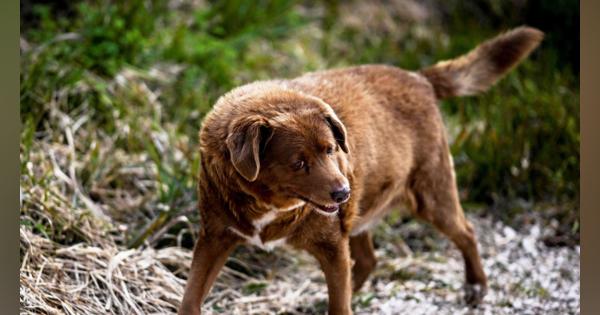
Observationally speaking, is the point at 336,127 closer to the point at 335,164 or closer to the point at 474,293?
the point at 335,164

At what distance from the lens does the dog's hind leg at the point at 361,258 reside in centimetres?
541

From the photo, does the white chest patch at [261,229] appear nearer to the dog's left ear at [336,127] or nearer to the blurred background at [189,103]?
the dog's left ear at [336,127]

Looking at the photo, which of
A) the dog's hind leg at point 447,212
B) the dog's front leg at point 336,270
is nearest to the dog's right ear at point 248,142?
the dog's front leg at point 336,270

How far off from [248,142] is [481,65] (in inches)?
87.9

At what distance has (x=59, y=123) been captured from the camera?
580 cm

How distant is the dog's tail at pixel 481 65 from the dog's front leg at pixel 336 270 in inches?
59.4

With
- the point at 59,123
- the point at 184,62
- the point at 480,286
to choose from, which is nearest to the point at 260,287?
the point at 480,286

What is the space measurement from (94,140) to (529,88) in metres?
3.79

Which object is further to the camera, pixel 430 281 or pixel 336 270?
pixel 430 281

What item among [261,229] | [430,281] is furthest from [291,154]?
[430,281]

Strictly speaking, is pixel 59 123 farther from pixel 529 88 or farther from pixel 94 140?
pixel 529 88

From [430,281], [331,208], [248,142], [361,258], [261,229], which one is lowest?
[430,281]

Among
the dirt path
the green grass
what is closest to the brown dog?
the dirt path

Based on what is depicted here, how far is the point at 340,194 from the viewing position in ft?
12.1
